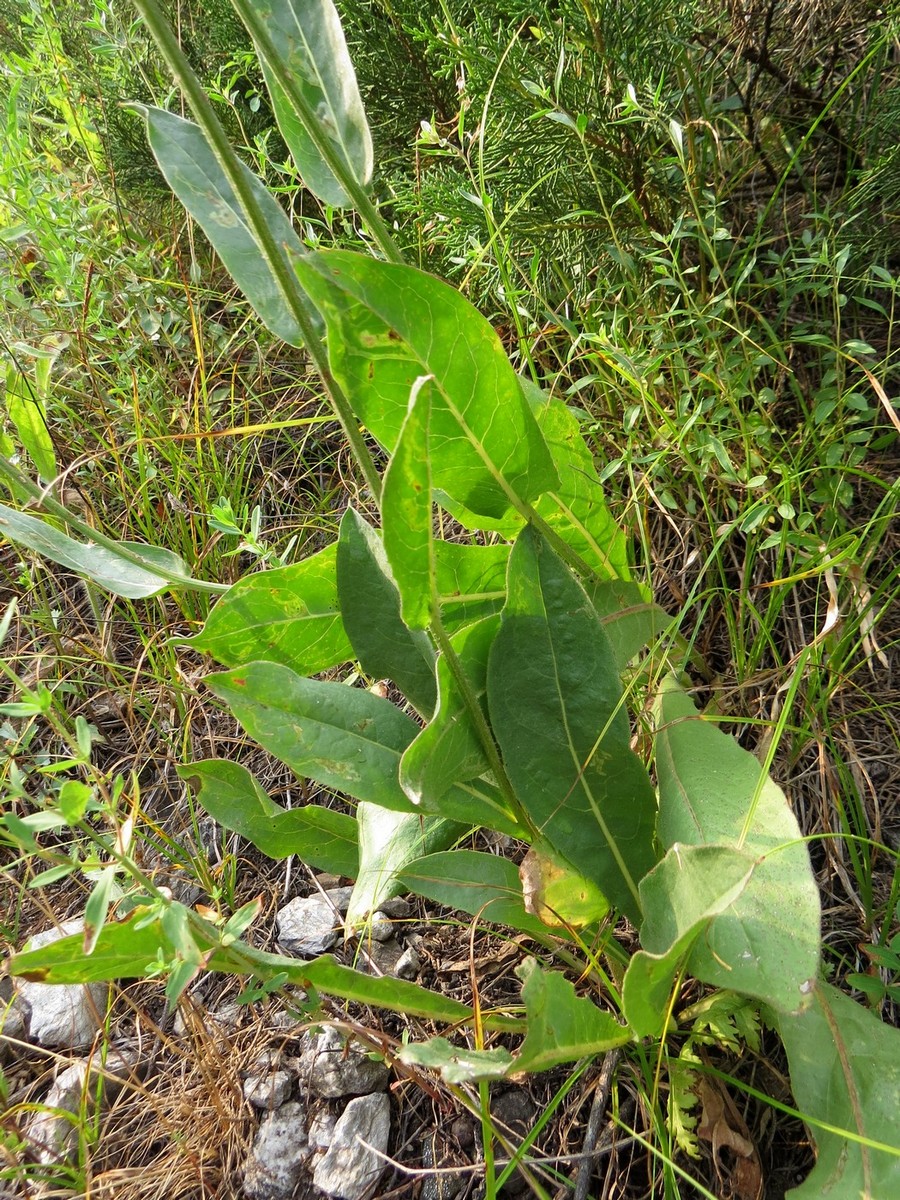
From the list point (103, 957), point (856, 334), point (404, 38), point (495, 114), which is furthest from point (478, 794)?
point (404, 38)

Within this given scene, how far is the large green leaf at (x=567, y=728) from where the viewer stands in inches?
40.8

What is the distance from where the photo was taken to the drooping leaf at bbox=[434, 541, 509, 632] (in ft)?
3.82

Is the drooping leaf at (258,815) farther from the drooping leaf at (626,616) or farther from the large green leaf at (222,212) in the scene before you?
the large green leaf at (222,212)

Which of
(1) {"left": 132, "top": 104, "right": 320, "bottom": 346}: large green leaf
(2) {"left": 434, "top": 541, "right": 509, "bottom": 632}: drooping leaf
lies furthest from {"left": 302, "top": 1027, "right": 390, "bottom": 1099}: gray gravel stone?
(1) {"left": 132, "top": 104, "right": 320, "bottom": 346}: large green leaf

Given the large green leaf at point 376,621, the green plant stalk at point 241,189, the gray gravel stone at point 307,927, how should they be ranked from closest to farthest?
the green plant stalk at point 241,189 < the large green leaf at point 376,621 < the gray gravel stone at point 307,927

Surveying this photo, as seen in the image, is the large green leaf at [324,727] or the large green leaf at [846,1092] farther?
the large green leaf at [324,727]

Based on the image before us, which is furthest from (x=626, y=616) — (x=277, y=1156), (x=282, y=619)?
(x=277, y=1156)

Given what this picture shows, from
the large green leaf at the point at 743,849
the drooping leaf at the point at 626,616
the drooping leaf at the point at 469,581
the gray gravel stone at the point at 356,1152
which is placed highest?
the drooping leaf at the point at 469,581

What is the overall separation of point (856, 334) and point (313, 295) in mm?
1086

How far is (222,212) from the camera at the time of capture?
3.45 ft

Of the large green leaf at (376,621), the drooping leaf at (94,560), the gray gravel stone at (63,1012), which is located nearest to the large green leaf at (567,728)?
the large green leaf at (376,621)

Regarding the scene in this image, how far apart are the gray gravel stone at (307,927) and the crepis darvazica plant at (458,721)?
0.18m

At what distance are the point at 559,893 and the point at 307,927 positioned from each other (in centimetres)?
49

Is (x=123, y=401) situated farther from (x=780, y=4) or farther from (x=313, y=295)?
(x=780, y=4)
